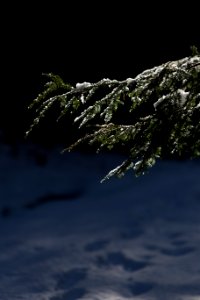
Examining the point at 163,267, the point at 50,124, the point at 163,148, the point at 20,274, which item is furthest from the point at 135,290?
the point at 163,148

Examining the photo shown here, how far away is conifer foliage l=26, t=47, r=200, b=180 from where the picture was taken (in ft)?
12.0

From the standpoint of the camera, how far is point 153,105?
3787 mm

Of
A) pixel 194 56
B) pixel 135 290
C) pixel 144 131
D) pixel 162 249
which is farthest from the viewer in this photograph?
pixel 162 249

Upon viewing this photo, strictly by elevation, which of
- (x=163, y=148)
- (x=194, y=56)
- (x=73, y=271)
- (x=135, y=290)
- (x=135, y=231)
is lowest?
(x=163, y=148)

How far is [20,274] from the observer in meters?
12.8

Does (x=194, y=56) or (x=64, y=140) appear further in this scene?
(x=64, y=140)

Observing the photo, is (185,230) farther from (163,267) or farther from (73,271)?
(73,271)

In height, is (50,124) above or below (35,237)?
above

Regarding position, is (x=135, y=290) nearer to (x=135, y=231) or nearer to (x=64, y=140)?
(x=135, y=231)

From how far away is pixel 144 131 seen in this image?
3992mm

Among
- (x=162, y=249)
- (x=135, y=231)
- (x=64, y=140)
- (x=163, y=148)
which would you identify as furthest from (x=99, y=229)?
(x=163, y=148)

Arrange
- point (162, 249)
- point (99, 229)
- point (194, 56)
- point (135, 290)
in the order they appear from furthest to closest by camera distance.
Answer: point (99, 229) → point (162, 249) → point (135, 290) → point (194, 56)

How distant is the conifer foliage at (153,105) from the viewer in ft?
12.0

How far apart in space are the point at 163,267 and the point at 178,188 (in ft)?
8.93
